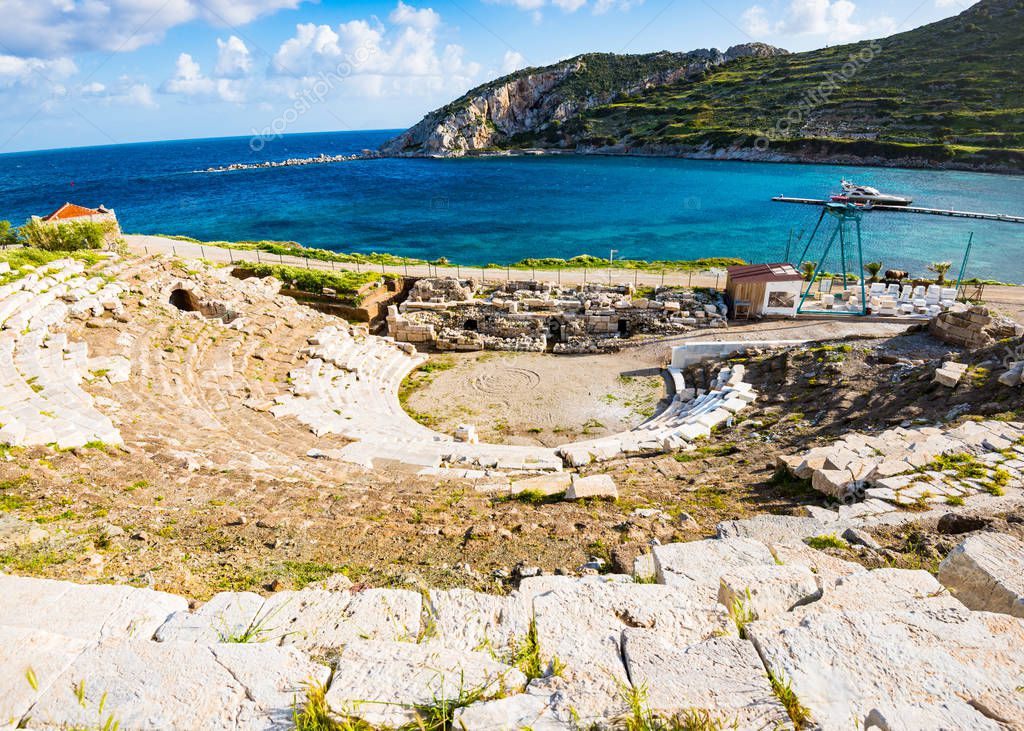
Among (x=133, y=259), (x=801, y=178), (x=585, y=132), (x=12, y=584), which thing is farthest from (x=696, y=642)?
(x=585, y=132)

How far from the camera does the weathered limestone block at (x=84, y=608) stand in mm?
4125

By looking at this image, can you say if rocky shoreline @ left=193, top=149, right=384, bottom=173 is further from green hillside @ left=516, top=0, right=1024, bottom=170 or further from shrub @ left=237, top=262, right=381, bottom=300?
shrub @ left=237, top=262, right=381, bottom=300

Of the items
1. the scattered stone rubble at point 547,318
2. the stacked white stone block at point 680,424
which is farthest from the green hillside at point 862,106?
the stacked white stone block at point 680,424

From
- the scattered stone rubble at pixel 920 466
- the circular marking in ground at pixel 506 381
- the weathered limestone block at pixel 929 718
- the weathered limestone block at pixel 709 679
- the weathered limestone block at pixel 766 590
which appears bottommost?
the circular marking in ground at pixel 506 381

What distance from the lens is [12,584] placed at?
469 cm

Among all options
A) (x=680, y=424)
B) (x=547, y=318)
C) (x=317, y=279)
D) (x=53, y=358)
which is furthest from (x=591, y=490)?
(x=317, y=279)

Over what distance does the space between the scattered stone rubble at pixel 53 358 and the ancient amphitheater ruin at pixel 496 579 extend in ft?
0.26

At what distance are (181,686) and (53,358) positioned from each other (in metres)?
14.0

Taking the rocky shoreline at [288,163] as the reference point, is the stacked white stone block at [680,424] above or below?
below

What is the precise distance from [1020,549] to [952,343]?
1444 cm

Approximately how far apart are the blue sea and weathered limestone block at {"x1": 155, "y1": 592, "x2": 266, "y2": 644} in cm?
3539

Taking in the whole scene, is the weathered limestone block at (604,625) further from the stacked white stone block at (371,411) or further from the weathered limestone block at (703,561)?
the stacked white stone block at (371,411)

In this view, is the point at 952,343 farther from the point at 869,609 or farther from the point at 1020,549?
the point at 869,609

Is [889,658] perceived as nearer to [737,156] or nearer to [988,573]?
[988,573]
